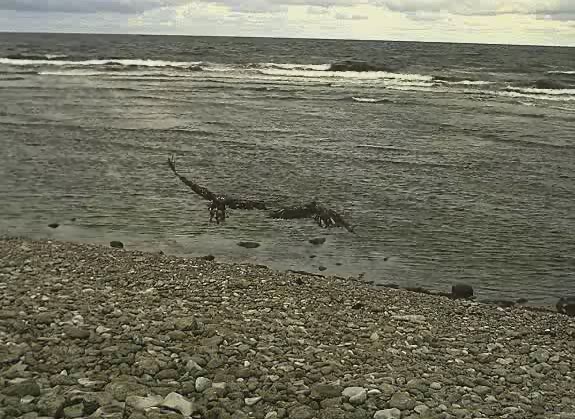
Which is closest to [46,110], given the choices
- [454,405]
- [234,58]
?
[454,405]

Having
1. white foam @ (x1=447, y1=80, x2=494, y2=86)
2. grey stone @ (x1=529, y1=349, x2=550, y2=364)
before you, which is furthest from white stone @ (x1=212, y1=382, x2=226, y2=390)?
white foam @ (x1=447, y1=80, x2=494, y2=86)

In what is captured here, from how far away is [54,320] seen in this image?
6.22m

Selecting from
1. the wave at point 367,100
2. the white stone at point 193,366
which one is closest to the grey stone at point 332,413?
the white stone at point 193,366

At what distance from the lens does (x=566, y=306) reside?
8.70 meters

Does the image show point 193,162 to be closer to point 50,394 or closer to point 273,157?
point 273,157

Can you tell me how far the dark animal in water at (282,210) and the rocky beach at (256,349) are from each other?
3.69 m

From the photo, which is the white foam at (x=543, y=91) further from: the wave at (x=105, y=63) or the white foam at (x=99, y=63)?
the white foam at (x=99, y=63)

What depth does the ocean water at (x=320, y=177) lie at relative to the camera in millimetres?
10797

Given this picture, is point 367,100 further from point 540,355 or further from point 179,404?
point 179,404

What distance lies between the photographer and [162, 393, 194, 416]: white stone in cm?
477

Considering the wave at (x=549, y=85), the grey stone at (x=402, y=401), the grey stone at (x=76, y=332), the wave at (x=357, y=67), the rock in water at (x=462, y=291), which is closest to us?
the grey stone at (x=402, y=401)

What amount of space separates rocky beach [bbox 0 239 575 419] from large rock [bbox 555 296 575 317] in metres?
0.48

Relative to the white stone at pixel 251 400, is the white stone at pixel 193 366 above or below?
above

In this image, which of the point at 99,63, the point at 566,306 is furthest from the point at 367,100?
the point at 99,63
